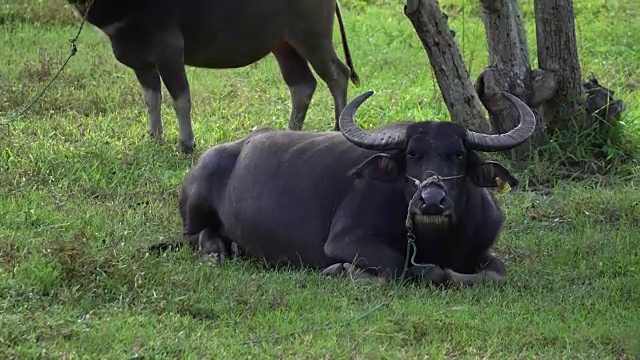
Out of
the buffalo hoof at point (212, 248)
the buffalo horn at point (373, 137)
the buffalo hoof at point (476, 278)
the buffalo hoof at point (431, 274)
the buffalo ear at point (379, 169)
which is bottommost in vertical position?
the buffalo hoof at point (476, 278)

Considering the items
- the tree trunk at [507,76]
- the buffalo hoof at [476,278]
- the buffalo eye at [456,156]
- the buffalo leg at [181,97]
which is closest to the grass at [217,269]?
the buffalo hoof at [476,278]

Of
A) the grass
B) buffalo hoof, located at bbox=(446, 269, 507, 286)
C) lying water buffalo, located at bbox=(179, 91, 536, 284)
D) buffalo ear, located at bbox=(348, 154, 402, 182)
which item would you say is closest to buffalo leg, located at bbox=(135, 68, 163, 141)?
the grass

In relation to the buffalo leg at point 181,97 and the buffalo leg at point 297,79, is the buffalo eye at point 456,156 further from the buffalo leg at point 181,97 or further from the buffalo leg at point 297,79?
the buffalo leg at point 297,79

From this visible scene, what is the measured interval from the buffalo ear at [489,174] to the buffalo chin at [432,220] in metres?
0.28

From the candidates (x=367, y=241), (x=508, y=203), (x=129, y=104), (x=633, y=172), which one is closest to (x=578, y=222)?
(x=508, y=203)

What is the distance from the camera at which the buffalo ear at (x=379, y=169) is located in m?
5.25

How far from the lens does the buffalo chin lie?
16.3 feet

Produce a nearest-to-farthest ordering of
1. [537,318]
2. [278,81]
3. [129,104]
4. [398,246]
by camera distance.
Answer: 1. [537,318]
2. [398,246]
3. [129,104]
4. [278,81]

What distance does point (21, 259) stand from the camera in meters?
5.04

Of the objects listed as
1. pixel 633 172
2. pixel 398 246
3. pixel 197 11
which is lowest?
pixel 633 172

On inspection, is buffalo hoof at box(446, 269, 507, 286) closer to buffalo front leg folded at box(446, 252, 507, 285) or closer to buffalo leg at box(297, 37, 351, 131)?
buffalo front leg folded at box(446, 252, 507, 285)

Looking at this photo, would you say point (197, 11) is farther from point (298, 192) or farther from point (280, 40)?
point (298, 192)

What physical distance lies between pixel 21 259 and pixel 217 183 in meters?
1.25

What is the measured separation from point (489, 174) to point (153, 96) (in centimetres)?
360
